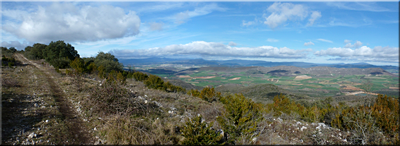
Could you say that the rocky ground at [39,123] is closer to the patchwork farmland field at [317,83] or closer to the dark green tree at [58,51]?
the dark green tree at [58,51]

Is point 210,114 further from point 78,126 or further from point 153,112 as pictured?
point 78,126

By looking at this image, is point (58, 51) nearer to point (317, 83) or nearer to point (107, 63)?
point (107, 63)

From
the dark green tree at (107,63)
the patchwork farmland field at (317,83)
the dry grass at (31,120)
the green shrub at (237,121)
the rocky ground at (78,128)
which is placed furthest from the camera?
the patchwork farmland field at (317,83)

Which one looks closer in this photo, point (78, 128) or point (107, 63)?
point (78, 128)

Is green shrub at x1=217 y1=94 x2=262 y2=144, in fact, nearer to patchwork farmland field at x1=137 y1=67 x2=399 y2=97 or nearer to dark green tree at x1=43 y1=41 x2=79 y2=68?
dark green tree at x1=43 y1=41 x2=79 y2=68

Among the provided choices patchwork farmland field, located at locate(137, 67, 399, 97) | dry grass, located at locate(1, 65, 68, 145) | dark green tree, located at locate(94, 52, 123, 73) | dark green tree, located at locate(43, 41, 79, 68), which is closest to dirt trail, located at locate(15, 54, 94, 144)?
dry grass, located at locate(1, 65, 68, 145)

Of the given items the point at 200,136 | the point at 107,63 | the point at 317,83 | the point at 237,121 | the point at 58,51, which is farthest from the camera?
the point at 317,83

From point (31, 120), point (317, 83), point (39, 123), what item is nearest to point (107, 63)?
point (31, 120)

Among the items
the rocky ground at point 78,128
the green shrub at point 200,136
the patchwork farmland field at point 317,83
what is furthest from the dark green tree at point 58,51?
the patchwork farmland field at point 317,83

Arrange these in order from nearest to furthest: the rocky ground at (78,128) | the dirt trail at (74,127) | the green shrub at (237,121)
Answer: the rocky ground at (78,128), the dirt trail at (74,127), the green shrub at (237,121)

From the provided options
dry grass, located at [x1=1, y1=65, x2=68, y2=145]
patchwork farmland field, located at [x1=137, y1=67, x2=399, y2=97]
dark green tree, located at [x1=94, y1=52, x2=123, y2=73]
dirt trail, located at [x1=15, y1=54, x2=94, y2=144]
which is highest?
dark green tree, located at [x1=94, y1=52, x2=123, y2=73]

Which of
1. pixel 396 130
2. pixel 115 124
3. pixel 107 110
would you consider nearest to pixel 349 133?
pixel 396 130
